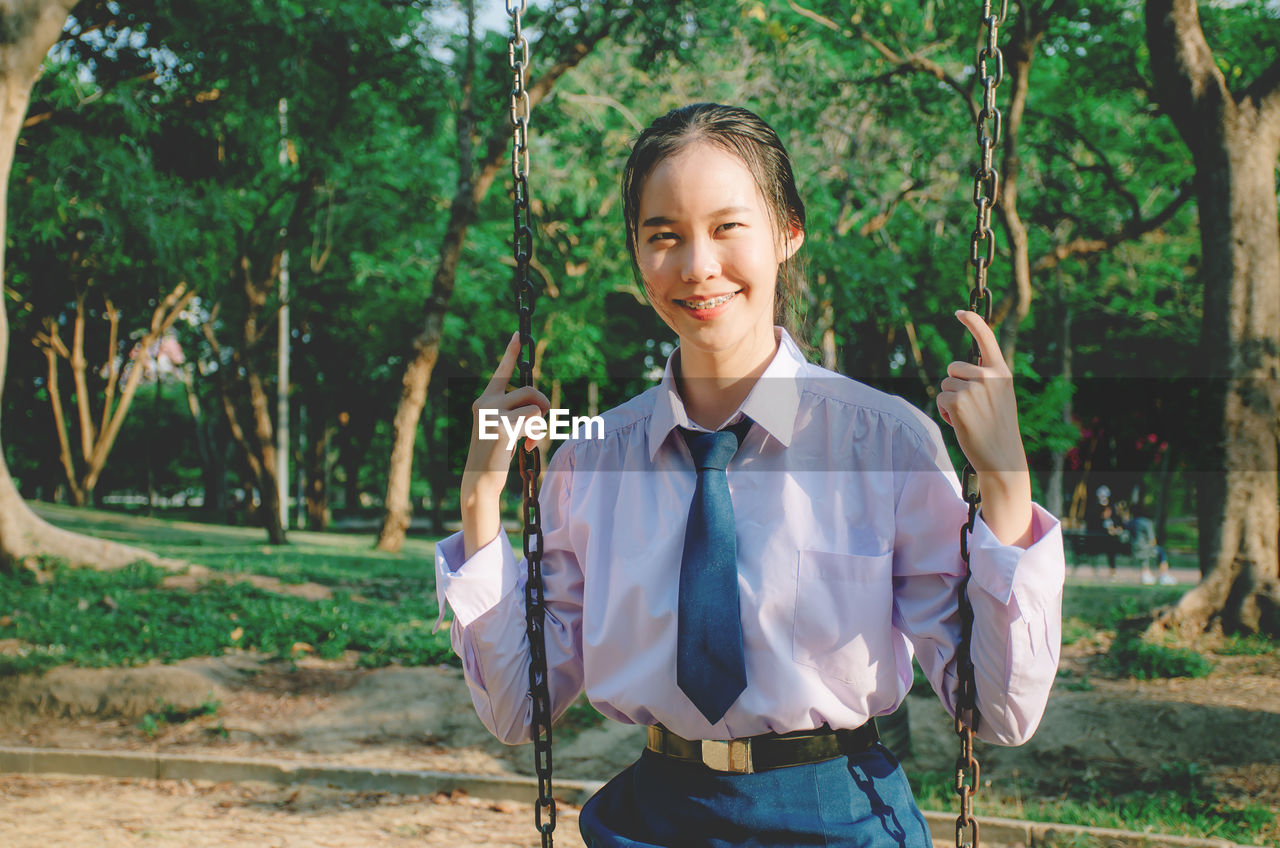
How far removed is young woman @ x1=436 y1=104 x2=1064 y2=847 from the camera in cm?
159

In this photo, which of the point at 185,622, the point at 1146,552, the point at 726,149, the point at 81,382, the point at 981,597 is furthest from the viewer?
the point at 81,382

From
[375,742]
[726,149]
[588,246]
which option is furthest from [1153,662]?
[588,246]

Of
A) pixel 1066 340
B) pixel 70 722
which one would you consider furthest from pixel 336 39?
pixel 1066 340

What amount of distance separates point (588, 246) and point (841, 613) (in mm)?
16518

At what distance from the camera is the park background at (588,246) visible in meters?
7.00

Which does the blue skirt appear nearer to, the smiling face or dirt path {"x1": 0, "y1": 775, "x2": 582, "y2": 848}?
the smiling face

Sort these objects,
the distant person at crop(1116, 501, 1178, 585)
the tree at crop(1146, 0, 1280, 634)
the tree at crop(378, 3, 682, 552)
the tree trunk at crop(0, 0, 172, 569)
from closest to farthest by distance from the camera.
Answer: the tree at crop(1146, 0, 1280, 634) → the tree trunk at crop(0, 0, 172, 569) → the tree at crop(378, 3, 682, 552) → the distant person at crop(1116, 501, 1178, 585)

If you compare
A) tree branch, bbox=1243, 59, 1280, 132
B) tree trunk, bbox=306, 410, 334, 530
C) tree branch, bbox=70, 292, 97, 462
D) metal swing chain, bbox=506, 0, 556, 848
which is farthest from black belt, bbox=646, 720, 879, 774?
tree branch, bbox=70, 292, 97, 462

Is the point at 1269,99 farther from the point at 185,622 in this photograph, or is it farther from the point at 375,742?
the point at 185,622

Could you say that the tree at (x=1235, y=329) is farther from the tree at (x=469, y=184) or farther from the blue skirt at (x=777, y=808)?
the blue skirt at (x=777, y=808)

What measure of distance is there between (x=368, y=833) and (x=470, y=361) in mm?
16775

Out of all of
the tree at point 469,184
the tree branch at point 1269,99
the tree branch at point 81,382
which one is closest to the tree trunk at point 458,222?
the tree at point 469,184

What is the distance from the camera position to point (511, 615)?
1.86 metres

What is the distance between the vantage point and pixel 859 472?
168cm
